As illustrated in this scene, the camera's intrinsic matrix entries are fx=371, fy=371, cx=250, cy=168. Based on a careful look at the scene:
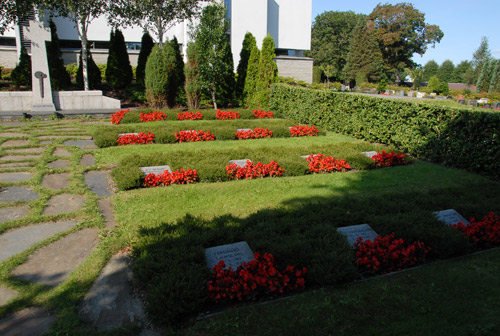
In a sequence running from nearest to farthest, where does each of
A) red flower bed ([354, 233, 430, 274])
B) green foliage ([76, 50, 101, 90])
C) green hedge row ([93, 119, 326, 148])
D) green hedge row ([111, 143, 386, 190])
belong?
red flower bed ([354, 233, 430, 274]) → green hedge row ([111, 143, 386, 190]) → green hedge row ([93, 119, 326, 148]) → green foliage ([76, 50, 101, 90])

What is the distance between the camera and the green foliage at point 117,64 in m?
21.0

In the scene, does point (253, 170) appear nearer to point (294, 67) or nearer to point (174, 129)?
point (174, 129)

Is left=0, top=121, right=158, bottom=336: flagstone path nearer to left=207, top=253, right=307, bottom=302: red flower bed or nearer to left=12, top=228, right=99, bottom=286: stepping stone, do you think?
left=12, top=228, right=99, bottom=286: stepping stone

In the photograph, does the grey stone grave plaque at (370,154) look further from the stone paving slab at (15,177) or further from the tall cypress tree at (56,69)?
the tall cypress tree at (56,69)

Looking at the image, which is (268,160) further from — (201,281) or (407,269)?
(201,281)

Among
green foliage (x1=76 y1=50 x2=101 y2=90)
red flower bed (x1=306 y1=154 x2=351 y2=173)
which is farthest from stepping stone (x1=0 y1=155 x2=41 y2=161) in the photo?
green foliage (x1=76 y1=50 x2=101 y2=90)

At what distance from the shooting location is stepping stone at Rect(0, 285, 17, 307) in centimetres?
351

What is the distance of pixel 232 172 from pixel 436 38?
66178 mm

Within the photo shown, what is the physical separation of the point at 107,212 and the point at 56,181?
2069 millimetres

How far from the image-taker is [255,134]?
1248 centimetres

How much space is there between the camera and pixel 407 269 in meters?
4.36

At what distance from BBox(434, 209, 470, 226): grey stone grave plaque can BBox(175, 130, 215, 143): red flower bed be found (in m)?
7.64

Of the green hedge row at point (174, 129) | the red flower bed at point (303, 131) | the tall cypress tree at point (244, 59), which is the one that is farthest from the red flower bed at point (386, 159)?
the tall cypress tree at point (244, 59)

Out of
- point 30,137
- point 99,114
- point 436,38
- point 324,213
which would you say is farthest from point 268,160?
point 436,38
